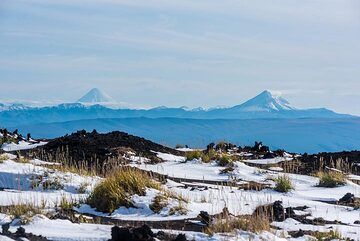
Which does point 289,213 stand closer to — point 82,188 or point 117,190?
point 117,190

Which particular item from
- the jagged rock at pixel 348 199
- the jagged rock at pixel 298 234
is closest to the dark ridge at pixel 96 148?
the jagged rock at pixel 348 199

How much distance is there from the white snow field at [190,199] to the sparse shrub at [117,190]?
114mm

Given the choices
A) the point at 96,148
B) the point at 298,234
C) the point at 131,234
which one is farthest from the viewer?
the point at 96,148

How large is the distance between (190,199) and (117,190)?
54.9 inches

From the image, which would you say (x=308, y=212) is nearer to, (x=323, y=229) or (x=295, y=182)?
(x=323, y=229)

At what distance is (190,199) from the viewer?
11391mm

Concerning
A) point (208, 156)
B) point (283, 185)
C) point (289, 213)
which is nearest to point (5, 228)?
point (289, 213)

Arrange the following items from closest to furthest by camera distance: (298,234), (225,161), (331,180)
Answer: (298,234) < (331,180) < (225,161)

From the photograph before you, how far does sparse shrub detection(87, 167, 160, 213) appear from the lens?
10773 mm

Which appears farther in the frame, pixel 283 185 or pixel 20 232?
pixel 283 185

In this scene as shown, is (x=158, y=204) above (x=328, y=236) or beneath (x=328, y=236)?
above

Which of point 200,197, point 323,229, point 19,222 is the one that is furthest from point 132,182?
point 323,229

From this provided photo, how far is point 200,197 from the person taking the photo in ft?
40.0

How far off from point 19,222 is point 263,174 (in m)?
9.71
